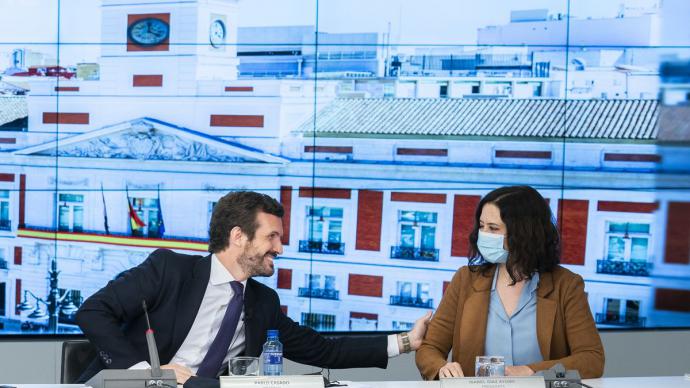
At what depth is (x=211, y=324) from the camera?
11.5ft

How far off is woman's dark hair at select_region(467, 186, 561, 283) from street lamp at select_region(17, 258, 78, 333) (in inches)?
99.8

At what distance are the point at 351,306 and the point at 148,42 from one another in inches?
68.2

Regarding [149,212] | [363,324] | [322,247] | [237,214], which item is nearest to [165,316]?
[237,214]

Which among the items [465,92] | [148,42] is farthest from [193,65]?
[465,92]

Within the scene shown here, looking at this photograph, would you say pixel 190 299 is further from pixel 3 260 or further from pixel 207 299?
pixel 3 260

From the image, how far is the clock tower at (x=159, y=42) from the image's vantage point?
538 centimetres

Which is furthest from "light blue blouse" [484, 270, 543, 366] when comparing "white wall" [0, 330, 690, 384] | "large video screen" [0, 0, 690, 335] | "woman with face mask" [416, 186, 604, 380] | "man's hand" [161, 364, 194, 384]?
"large video screen" [0, 0, 690, 335]

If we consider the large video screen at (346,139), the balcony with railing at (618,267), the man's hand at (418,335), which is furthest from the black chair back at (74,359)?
the balcony with railing at (618,267)

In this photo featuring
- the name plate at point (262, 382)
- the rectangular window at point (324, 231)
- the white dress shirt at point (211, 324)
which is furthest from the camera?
the rectangular window at point (324, 231)

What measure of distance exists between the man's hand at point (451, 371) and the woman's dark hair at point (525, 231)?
0.40m

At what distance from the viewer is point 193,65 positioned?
17.8ft

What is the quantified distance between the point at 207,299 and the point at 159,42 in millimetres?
2221

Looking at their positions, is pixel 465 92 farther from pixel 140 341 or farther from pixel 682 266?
pixel 140 341

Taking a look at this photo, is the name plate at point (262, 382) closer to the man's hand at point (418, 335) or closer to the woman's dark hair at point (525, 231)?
the man's hand at point (418, 335)
